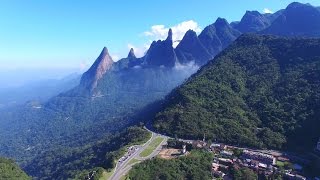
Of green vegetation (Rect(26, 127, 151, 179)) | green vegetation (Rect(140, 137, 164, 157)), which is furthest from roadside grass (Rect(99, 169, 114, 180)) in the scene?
green vegetation (Rect(140, 137, 164, 157))

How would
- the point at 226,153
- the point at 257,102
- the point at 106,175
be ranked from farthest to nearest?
the point at 257,102, the point at 226,153, the point at 106,175

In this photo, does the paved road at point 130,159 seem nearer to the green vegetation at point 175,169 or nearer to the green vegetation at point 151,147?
the green vegetation at point 151,147

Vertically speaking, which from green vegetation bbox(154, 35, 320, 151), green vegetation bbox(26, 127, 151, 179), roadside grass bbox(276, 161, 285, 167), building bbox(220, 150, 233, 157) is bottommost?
green vegetation bbox(26, 127, 151, 179)

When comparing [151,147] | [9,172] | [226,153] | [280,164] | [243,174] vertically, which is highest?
[226,153]

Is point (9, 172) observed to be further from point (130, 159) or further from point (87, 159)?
point (87, 159)

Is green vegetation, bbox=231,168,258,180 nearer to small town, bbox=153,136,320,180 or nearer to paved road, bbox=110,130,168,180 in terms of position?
small town, bbox=153,136,320,180

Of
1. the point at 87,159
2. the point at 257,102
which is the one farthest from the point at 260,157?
the point at 87,159

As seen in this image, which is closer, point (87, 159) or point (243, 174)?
point (243, 174)

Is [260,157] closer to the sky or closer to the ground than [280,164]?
closer to the sky
